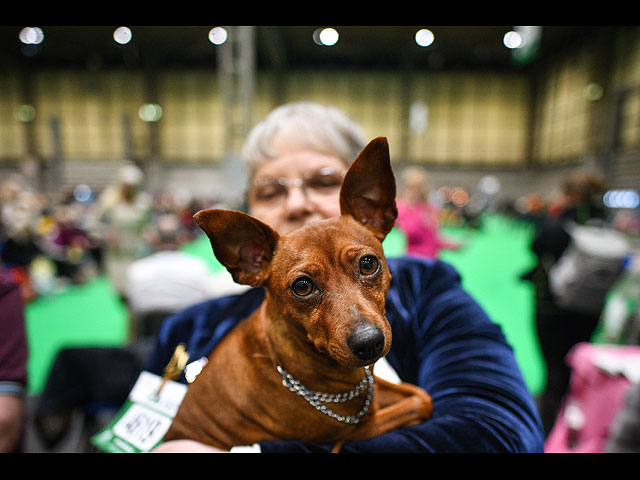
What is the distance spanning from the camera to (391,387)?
22.5 inches

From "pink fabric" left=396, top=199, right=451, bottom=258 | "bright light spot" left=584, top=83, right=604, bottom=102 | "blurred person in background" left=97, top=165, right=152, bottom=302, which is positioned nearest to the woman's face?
"pink fabric" left=396, top=199, right=451, bottom=258

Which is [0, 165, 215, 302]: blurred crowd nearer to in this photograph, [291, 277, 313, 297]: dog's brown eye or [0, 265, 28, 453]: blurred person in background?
[0, 265, 28, 453]: blurred person in background

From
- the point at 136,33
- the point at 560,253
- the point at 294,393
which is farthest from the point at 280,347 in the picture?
the point at 560,253

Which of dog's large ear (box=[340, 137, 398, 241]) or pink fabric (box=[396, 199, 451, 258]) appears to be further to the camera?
pink fabric (box=[396, 199, 451, 258])

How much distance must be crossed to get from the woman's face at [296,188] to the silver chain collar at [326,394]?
0.21 meters

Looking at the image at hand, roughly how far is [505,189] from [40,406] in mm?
21935

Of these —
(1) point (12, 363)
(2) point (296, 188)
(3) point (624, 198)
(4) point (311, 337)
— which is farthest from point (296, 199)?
(3) point (624, 198)

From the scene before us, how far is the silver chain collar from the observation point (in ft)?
1.65

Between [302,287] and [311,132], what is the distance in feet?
1.17

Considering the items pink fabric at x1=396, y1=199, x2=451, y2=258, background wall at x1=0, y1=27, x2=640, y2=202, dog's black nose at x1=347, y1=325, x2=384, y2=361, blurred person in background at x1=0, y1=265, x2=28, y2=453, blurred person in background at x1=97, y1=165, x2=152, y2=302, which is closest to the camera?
dog's black nose at x1=347, y1=325, x2=384, y2=361

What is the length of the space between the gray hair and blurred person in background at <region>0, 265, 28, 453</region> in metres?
0.86

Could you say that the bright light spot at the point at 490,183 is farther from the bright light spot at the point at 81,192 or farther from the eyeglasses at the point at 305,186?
the eyeglasses at the point at 305,186

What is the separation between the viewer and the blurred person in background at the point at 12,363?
1036mm
